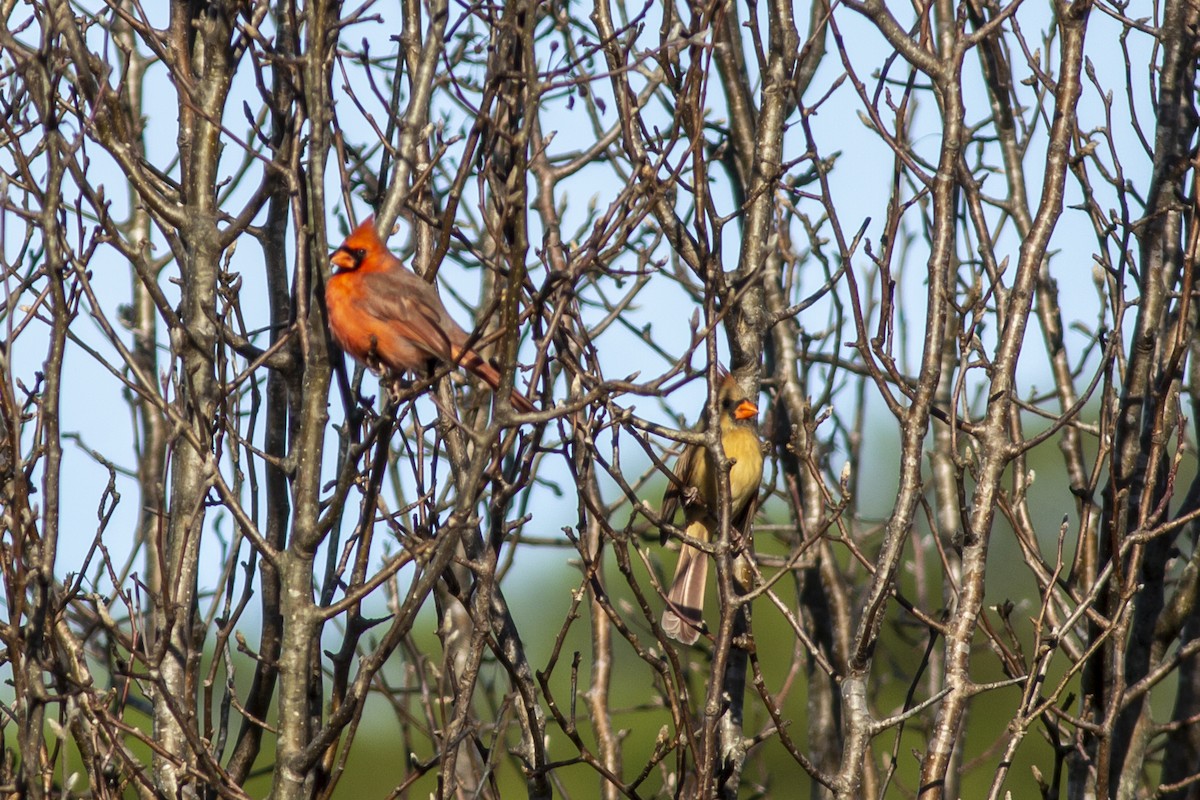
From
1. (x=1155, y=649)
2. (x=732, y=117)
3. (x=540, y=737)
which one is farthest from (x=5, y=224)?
(x=1155, y=649)

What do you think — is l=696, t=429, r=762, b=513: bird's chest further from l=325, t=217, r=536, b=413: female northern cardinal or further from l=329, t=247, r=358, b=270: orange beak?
l=329, t=247, r=358, b=270: orange beak

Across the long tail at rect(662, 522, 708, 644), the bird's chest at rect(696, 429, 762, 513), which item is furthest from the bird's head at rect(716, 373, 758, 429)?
the long tail at rect(662, 522, 708, 644)

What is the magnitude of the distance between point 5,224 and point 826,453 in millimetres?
3923

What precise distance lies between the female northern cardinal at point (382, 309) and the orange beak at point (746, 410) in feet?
3.12

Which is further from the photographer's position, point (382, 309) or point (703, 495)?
point (703, 495)

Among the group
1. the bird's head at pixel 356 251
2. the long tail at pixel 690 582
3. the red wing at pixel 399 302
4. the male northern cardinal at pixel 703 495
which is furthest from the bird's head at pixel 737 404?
the bird's head at pixel 356 251

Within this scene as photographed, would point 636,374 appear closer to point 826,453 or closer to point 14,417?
point 14,417

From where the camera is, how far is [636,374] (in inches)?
149

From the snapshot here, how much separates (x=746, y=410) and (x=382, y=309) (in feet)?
4.81

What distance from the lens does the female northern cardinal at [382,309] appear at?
485 centimetres

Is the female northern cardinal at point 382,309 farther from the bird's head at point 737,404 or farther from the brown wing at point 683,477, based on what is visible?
the brown wing at point 683,477

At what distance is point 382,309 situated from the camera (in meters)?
5.16

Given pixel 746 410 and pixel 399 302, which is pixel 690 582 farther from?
pixel 399 302

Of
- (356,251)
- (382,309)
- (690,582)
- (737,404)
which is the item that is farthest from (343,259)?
(690,582)
